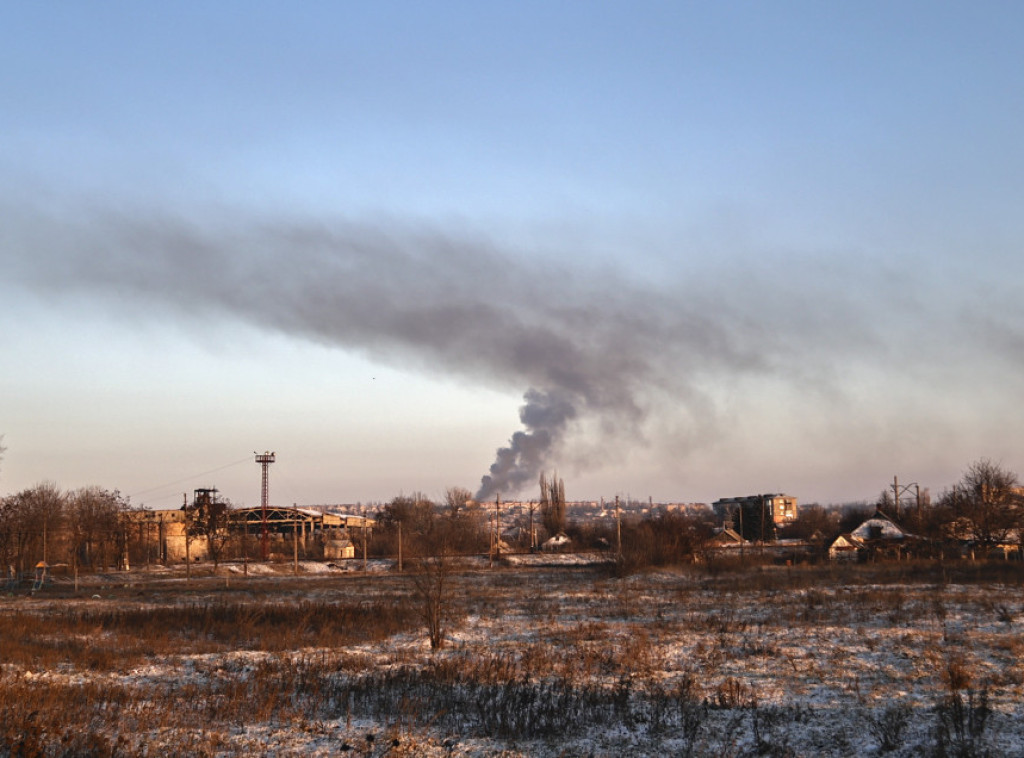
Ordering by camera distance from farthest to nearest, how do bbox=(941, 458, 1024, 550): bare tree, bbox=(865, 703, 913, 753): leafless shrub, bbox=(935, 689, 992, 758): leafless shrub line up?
bbox=(941, 458, 1024, 550): bare tree → bbox=(865, 703, 913, 753): leafless shrub → bbox=(935, 689, 992, 758): leafless shrub

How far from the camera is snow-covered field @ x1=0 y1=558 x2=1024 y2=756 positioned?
9.01m

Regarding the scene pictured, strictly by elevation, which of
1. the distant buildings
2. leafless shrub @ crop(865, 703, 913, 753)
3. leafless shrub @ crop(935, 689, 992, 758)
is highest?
leafless shrub @ crop(935, 689, 992, 758)

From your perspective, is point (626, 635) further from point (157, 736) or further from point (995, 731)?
point (157, 736)

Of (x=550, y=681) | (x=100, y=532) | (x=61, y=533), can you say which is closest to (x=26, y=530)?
(x=100, y=532)

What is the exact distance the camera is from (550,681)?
41.7 feet

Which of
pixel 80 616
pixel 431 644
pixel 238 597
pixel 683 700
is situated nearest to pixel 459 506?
pixel 238 597

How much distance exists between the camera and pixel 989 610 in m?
21.0

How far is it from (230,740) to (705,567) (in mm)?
37786

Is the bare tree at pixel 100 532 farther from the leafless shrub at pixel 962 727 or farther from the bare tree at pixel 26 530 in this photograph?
the leafless shrub at pixel 962 727

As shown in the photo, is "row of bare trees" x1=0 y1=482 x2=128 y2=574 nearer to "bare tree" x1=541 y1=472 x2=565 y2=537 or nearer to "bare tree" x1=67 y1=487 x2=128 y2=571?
"bare tree" x1=67 y1=487 x2=128 y2=571

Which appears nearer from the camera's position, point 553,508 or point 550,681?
point 550,681

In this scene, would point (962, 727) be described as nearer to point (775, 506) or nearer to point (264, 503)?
point (264, 503)

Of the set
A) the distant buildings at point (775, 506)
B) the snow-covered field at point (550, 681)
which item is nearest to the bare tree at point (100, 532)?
the snow-covered field at point (550, 681)

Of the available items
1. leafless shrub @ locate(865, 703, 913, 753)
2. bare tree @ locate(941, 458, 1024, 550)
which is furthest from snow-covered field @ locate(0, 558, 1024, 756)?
bare tree @ locate(941, 458, 1024, 550)
